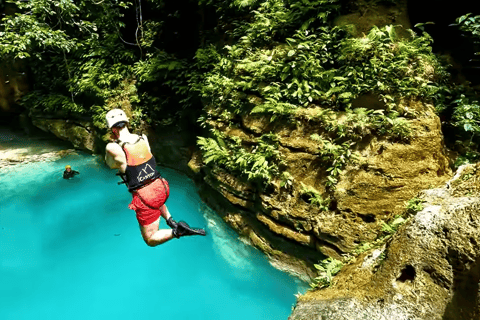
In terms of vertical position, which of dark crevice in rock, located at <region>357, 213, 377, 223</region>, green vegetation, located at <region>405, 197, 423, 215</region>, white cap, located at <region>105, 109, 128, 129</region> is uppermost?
white cap, located at <region>105, 109, 128, 129</region>

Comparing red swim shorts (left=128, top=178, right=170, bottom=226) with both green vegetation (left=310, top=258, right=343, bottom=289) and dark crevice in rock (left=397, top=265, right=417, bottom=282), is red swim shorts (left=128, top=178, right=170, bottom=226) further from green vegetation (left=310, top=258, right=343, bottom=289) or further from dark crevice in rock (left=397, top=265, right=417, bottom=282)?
dark crevice in rock (left=397, top=265, right=417, bottom=282)

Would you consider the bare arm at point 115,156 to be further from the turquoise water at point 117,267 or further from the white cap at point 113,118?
the turquoise water at point 117,267

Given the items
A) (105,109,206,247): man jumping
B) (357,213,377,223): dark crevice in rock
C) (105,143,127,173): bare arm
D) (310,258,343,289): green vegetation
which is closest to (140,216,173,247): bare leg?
(105,109,206,247): man jumping

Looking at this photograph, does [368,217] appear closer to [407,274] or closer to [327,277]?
[327,277]

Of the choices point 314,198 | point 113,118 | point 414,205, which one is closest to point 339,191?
point 314,198

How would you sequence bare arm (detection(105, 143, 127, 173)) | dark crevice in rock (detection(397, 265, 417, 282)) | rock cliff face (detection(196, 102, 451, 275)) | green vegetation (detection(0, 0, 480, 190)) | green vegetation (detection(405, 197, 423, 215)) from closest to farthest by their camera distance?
dark crevice in rock (detection(397, 265, 417, 282)), green vegetation (detection(405, 197, 423, 215)), bare arm (detection(105, 143, 127, 173)), rock cliff face (detection(196, 102, 451, 275)), green vegetation (detection(0, 0, 480, 190))

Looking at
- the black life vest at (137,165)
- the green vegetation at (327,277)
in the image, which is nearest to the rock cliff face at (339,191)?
the green vegetation at (327,277)
